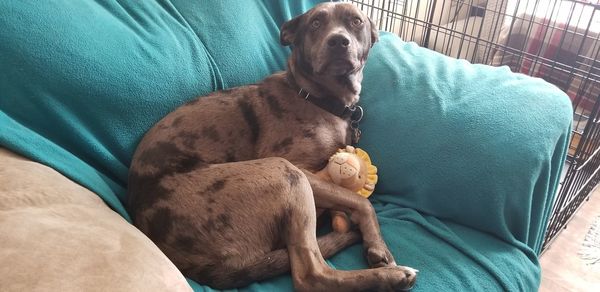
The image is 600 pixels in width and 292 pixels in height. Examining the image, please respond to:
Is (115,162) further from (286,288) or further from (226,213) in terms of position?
(286,288)

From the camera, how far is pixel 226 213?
1461mm

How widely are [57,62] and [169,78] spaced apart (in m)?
0.42

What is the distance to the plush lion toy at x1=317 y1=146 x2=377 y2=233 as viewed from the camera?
1693mm

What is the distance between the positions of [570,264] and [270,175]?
1.83 m

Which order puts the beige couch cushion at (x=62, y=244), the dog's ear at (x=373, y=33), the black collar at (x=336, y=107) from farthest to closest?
the dog's ear at (x=373, y=33) < the black collar at (x=336, y=107) < the beige couch cushion at (x=62, y=244)

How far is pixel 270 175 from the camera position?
60.2 inches

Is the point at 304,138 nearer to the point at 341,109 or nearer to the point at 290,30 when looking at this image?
the point at 341,109

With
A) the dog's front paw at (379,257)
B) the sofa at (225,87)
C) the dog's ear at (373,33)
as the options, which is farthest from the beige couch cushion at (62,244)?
the dog's ear at (373,33)

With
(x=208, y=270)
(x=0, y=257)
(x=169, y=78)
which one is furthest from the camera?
(x=169, y=78)

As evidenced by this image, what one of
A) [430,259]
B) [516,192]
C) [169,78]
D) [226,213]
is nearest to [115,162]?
[169,78]

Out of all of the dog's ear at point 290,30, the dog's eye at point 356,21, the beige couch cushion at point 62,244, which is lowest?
the beige couch cushion at point 62,244

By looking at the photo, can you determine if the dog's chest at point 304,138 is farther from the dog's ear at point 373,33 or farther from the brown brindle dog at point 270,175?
the dog's ear at point 373,33

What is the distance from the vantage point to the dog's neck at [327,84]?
1969mm

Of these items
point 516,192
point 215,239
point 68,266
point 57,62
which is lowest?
point 215,239
